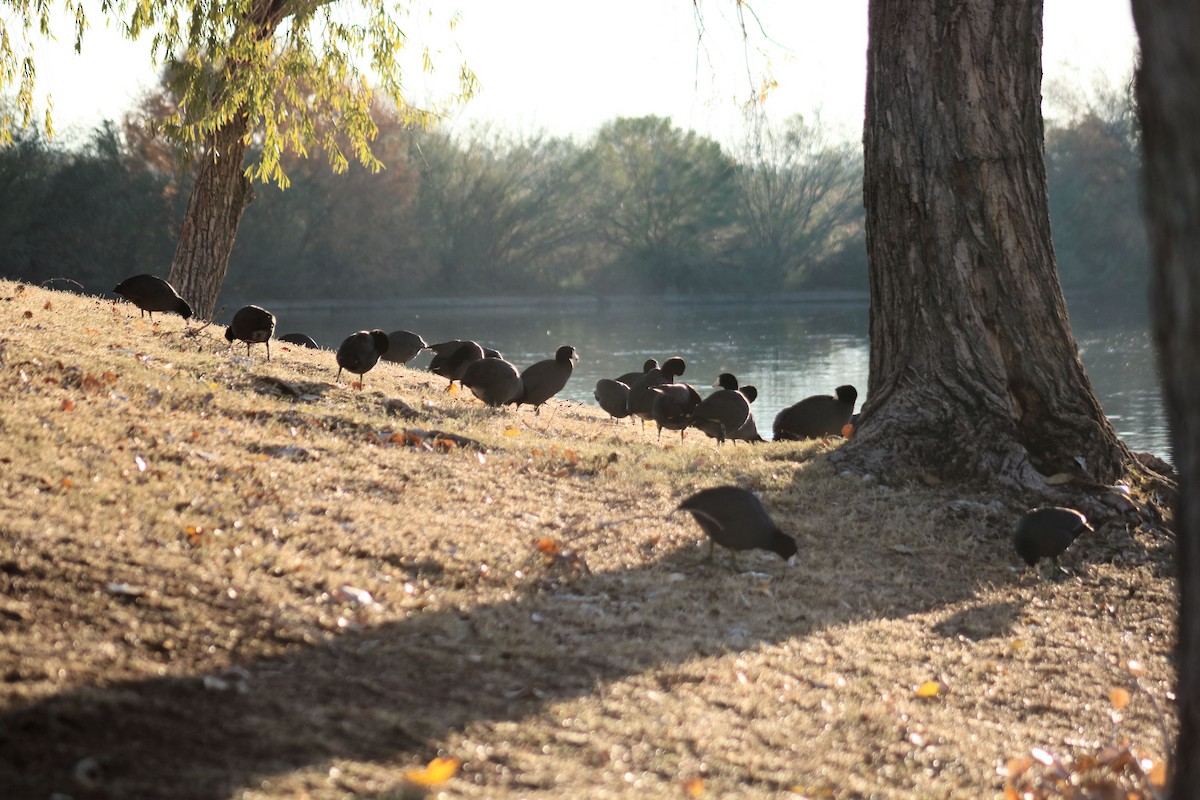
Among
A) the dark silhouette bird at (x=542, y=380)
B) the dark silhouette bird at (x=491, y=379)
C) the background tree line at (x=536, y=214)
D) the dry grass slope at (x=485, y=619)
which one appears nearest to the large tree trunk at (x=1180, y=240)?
the dry grass slope at (x=485, y=619)

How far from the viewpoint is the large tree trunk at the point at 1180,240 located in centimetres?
240

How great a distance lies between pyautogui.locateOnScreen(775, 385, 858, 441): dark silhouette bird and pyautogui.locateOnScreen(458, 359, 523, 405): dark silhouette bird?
10.1ft

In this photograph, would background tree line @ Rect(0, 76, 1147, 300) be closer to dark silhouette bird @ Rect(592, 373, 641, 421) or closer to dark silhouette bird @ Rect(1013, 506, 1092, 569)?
dark silhouette bird @ Rect(592, 373, 641, 421)

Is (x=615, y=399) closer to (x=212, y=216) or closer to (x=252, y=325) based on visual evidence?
(x=252, y=325)

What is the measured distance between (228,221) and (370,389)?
6258 mm

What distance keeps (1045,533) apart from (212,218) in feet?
40.1

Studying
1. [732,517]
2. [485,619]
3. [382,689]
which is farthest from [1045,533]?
[382,689]

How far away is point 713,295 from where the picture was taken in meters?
62.6

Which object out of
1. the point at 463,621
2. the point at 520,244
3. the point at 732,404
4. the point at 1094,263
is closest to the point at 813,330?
the point at 1094,263

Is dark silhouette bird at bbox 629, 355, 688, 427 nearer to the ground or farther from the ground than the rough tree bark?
nearer to the ground

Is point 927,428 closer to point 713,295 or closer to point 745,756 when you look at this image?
point 745,756

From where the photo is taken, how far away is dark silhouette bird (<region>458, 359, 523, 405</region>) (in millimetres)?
11508

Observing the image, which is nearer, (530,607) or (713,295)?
(530,607)

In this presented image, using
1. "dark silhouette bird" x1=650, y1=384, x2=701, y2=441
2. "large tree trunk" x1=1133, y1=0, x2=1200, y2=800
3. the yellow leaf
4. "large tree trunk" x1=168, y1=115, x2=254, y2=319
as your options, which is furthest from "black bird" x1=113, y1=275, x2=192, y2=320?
"large tree trunk" x1=1133, y1=0, x2=1200, y2=800
